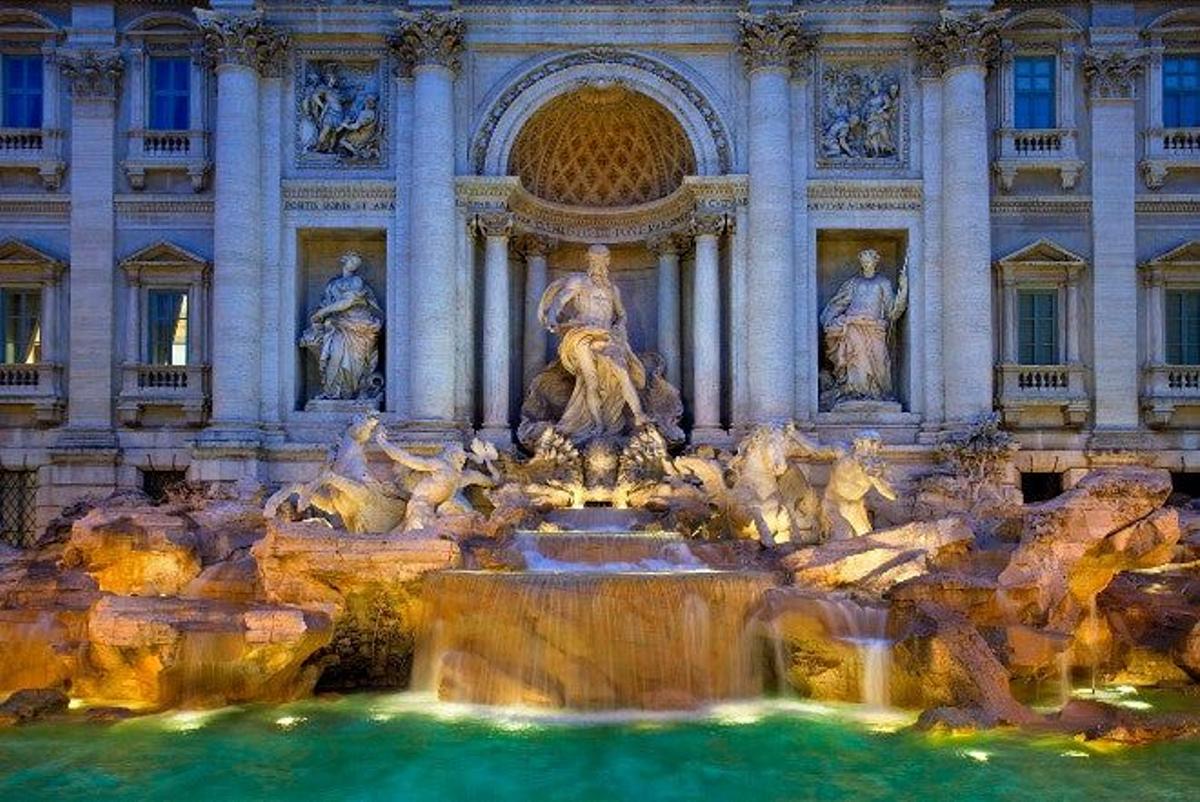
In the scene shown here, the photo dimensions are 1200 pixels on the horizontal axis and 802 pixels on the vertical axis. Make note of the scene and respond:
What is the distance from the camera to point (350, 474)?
1769 cm

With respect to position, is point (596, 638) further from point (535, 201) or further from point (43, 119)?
point (43, 119)

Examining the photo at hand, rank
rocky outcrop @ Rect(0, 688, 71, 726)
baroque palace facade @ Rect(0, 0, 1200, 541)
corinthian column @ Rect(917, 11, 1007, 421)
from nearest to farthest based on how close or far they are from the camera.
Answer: rocky outcrop @ Rect(0, 688, 71, 726)
corinthian column @ Rect(917, 11, 1007, 421)
baroque palace facade @ Rect(0, 0, 1200, 541)

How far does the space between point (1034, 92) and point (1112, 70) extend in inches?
56.2

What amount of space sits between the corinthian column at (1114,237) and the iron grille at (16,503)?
20.7 metres

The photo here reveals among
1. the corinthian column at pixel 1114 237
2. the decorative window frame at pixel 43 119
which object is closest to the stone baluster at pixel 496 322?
the decorative window frame at pixel 43 119

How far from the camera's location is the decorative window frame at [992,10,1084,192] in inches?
864

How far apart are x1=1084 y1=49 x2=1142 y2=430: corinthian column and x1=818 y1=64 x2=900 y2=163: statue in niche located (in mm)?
3844

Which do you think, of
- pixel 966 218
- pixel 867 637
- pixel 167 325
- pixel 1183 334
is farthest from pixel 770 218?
pixel 167 325

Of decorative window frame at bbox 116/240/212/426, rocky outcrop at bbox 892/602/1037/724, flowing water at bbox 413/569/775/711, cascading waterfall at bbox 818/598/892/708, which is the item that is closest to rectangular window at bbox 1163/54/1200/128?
rocky outcrop at bbox 892/602/1037/724

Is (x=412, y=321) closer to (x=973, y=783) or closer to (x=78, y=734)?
(x=78, y=734)

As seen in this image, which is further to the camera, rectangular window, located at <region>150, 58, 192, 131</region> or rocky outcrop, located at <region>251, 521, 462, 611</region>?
rectangular window, located at <region>150, 58, 192, 131</region>

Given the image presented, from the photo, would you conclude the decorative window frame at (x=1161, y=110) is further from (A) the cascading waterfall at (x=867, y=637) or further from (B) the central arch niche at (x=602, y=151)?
(A) the cascading waterfall at (x=867, y=637)

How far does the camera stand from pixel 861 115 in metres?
22.1

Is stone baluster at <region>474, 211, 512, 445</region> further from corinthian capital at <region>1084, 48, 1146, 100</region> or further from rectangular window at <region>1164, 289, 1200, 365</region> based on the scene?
rectangular window at <region>1164, 289, 1200, 365</region>
